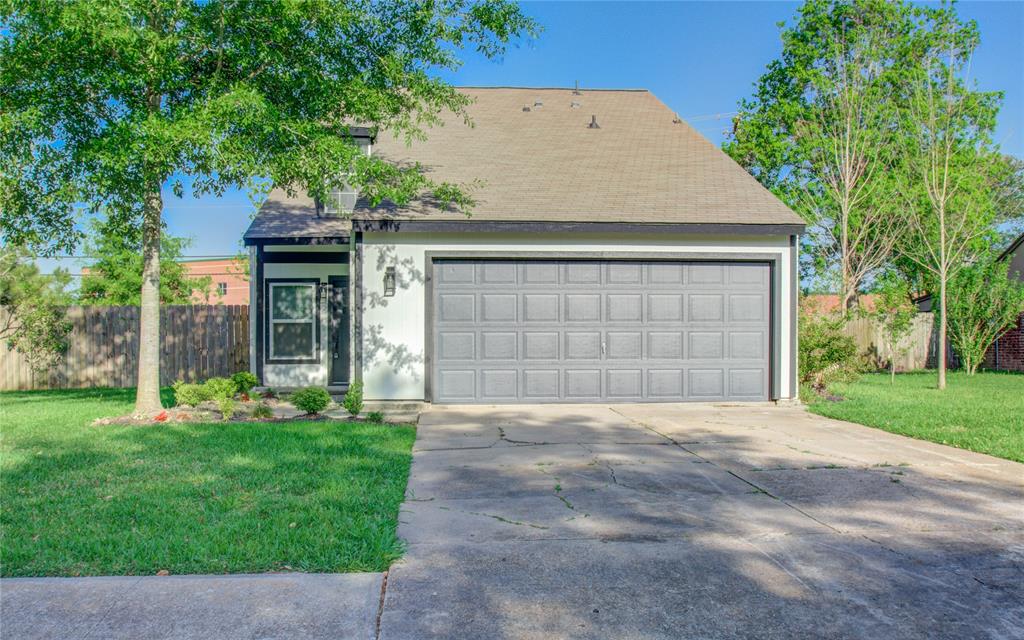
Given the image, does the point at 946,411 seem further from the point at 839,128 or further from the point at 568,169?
the point at 839,128

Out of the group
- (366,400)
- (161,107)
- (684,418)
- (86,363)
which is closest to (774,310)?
(684,418)

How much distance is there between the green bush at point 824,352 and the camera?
10.4 metres

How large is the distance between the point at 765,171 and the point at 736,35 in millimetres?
5330

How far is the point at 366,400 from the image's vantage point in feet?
31.4

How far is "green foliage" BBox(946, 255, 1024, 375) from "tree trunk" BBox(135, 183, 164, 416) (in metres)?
18.3

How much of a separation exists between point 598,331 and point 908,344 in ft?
42.1

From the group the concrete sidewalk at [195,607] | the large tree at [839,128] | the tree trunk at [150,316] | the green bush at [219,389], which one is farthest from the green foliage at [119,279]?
the concrete sidewalk at [195,607]

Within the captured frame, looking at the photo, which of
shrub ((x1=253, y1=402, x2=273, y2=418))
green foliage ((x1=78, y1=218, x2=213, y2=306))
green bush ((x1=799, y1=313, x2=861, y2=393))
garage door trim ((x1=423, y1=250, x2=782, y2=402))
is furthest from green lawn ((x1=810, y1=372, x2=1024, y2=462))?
green foliage ((x1=78, y1=218, x2=213, y2=306))

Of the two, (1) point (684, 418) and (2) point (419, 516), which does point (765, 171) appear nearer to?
(1) point (684, 418)

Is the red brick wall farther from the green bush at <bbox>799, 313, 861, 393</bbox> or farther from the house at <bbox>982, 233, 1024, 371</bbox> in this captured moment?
the green bush at <bbox>799, 313, 861, 393</bbox>

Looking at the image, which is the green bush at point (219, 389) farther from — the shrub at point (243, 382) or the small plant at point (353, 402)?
the small plant at point (353, 402)

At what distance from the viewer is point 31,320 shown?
13234 millimetres

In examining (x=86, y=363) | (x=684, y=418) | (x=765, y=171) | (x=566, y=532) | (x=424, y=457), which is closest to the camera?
(x=566, y=532)

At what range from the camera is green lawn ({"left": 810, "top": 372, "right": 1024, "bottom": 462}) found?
704cm
